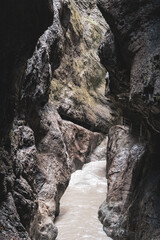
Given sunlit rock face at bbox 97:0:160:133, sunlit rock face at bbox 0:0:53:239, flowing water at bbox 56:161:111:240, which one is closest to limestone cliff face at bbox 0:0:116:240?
sunlit rock face at bbox 0:0:53:239

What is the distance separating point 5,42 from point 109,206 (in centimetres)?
813

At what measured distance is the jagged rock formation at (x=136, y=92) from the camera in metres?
5.18

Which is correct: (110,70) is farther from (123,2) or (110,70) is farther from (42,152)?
(42,152)

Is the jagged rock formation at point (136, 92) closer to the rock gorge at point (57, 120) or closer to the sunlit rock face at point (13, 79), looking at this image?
the rock gorge at point (57, 120)

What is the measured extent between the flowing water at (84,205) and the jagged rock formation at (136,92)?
0.62m

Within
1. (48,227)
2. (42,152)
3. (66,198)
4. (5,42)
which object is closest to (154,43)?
(5,42)

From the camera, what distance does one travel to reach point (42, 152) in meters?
10.9

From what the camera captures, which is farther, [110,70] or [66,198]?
[66,198]

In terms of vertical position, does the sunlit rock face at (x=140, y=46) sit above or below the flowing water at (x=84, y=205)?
above

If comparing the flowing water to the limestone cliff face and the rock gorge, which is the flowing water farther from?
the limestone cliff face

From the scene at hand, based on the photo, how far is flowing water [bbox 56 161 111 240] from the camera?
9.35 meters

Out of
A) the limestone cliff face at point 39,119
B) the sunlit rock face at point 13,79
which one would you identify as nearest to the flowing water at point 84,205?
the limestone cliff face at point 39,119

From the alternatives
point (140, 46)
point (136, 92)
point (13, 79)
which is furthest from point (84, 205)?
point (13, 79)

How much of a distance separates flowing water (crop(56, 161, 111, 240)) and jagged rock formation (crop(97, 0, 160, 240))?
62 cm
